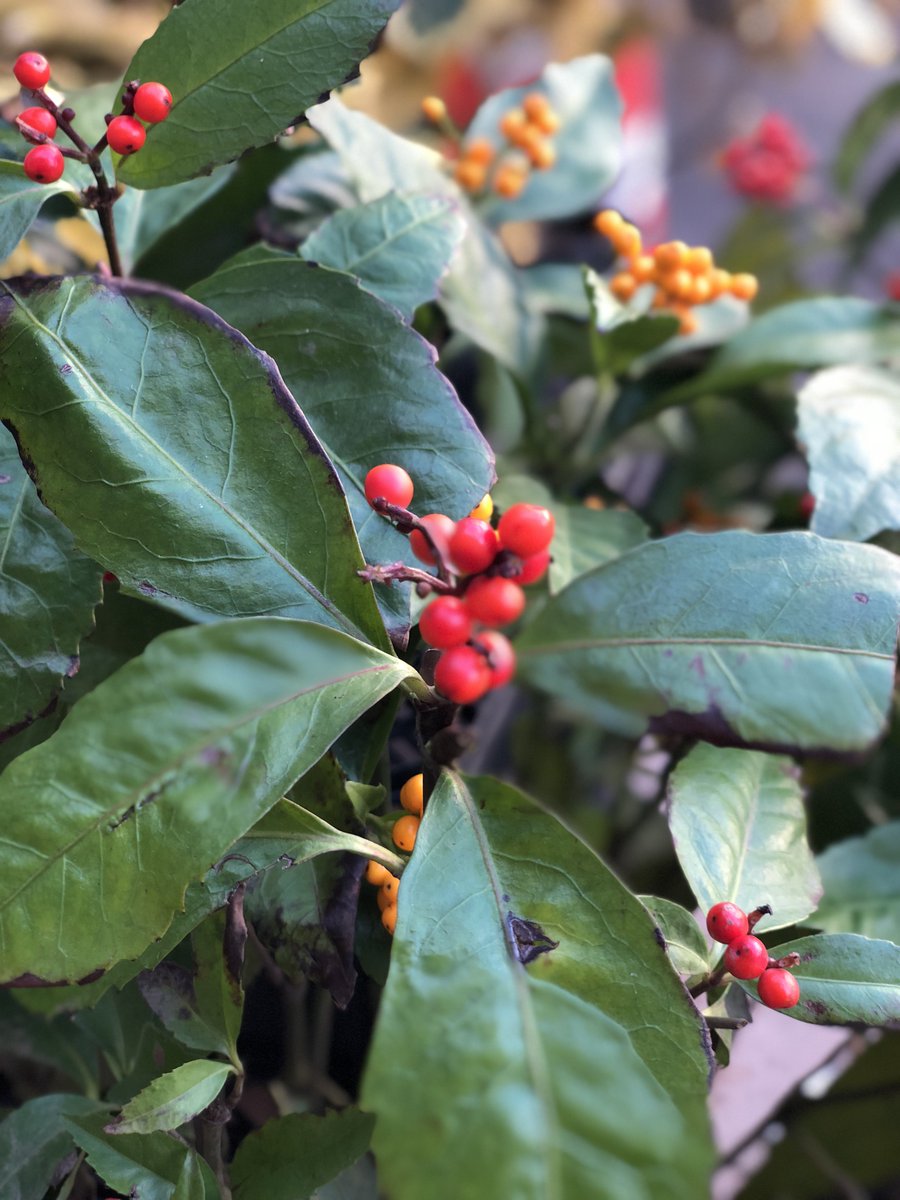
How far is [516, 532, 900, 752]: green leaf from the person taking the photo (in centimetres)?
31

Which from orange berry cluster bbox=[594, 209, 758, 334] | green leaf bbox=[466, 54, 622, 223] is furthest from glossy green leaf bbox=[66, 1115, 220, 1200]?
green leaf bbox=[466, 54, 622, 223]

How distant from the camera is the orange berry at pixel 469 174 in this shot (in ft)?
2.06

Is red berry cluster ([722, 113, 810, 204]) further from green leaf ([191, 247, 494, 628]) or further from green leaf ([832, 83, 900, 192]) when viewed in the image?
green leaf ([191, 247, 494, 628])

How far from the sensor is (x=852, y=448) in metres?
0.48

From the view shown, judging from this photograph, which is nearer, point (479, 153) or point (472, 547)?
point (472, 547)

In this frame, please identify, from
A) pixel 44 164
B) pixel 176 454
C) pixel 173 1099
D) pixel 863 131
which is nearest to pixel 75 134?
pixel 44 164

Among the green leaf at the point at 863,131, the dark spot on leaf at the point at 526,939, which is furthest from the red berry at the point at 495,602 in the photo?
the green leaf at the point at 863,131

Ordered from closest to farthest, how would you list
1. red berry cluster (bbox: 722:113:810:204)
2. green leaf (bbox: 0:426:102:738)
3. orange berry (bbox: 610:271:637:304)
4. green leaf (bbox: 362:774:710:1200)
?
green leaf (bbox: 362:774:710:1200) → green leaf (bbox: 0:426:102:738) → orange berry (bbox: 610:271:637:304) → red berry cluster (bbox: 722:113:810:204)

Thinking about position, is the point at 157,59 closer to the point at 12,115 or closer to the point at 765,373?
the point at 12,115

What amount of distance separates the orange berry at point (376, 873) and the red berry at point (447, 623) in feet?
0.47

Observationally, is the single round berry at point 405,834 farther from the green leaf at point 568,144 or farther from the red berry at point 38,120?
the green leaf at point 568,144

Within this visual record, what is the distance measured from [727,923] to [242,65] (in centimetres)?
39

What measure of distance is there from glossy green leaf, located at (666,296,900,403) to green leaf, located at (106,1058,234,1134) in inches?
19.5

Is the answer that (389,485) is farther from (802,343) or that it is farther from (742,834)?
(802,343)
